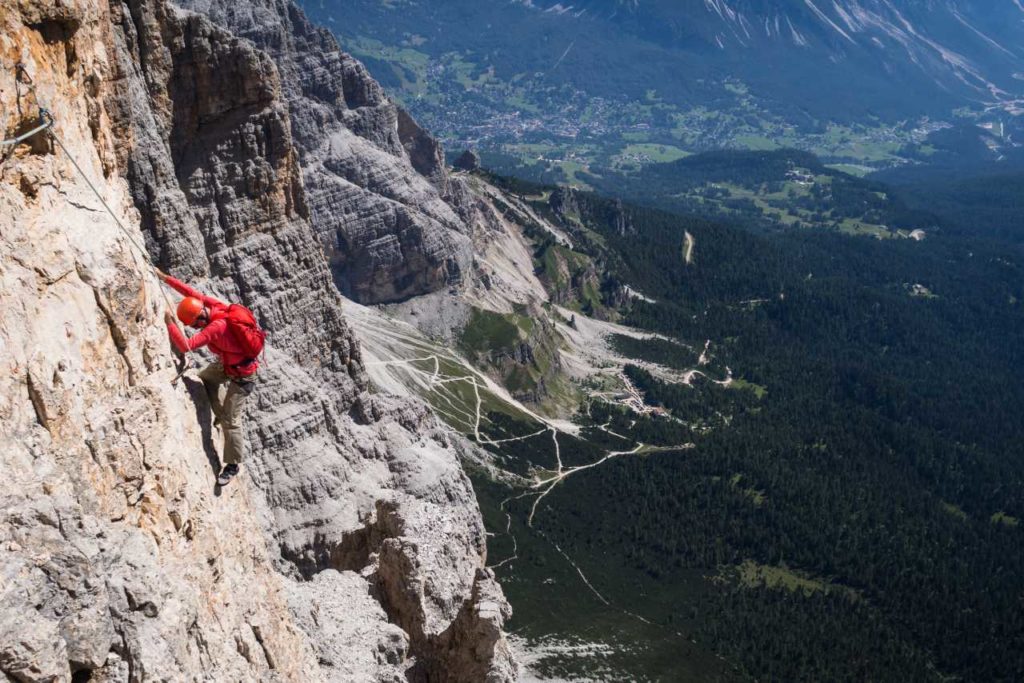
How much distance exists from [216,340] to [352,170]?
10813cm

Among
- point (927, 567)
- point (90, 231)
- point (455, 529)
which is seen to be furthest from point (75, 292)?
point (927, 567)

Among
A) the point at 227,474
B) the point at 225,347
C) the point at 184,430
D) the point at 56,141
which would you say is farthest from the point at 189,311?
the point at 56,141

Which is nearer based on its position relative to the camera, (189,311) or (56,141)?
(56,141)

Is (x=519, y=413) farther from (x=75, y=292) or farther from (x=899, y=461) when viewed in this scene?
(x=75, y=292)

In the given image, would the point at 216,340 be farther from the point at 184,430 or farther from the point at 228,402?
the point at 184,430

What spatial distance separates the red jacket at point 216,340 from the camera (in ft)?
67.7

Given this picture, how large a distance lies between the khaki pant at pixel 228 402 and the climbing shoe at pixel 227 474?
14 centimetres

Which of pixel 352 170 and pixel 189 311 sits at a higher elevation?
pixel 189 311

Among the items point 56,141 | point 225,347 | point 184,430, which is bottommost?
point 184,430

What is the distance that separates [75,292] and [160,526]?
4258 millimetres

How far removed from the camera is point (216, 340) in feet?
68.4

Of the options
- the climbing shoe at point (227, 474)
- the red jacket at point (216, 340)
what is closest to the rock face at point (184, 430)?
the climbing shoe at point (227, 474)

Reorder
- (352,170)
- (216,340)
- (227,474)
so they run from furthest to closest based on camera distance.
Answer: (352,170)
(227,474)
(216,340)

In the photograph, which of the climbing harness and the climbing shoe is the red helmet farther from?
the climbing shoe
